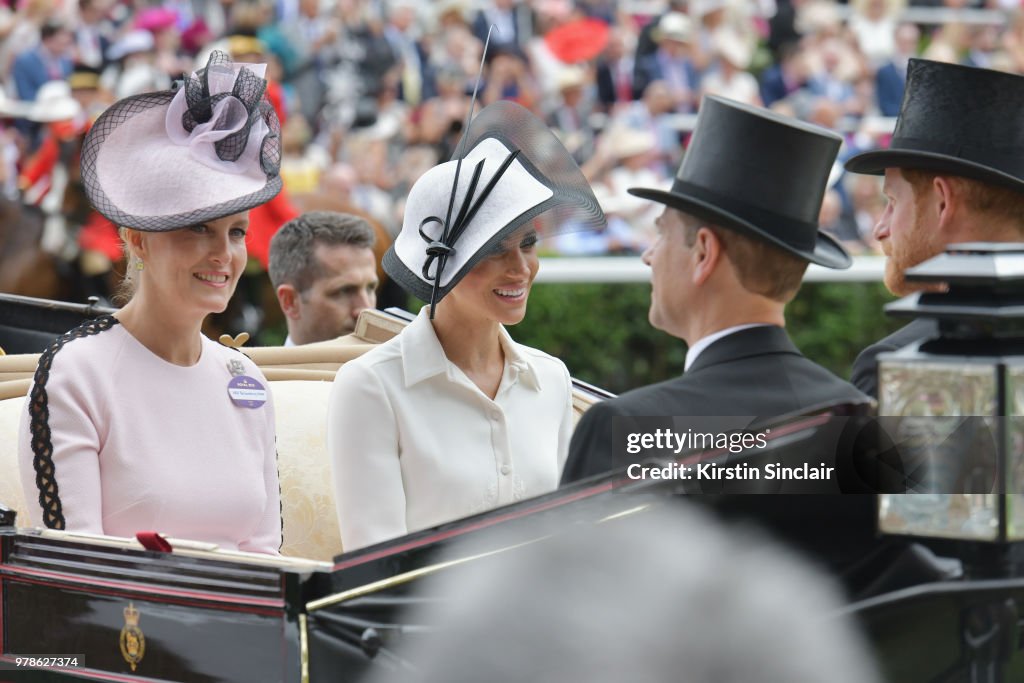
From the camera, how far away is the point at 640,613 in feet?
7.41

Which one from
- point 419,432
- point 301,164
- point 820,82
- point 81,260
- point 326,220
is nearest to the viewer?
point 419,432

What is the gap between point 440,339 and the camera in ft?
9.93

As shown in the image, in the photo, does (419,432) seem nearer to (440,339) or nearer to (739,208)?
(440,339)

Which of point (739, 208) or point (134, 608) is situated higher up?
point (739, 208)

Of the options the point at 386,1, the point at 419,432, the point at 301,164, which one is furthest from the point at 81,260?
the point at 419,432

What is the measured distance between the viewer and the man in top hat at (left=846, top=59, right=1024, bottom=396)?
329 cm

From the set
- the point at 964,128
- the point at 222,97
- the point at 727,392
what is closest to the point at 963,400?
the point at 727,392

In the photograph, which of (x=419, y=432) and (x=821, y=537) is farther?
(x=419, y=432)

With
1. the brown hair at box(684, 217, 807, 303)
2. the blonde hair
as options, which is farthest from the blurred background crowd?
the brown hair at box(684, 217, 807, 303)

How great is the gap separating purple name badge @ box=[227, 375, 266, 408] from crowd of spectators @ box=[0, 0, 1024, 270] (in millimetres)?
6170

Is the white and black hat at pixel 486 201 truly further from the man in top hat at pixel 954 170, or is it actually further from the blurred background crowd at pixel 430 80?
the blurred background crowd at pixel 430 80

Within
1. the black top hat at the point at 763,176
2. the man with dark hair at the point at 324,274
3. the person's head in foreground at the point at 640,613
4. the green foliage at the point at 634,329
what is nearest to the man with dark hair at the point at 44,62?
the green foliage at the point at 634,329

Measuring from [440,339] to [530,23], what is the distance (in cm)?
1047

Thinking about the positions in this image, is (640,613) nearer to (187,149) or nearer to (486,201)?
(486,201)
